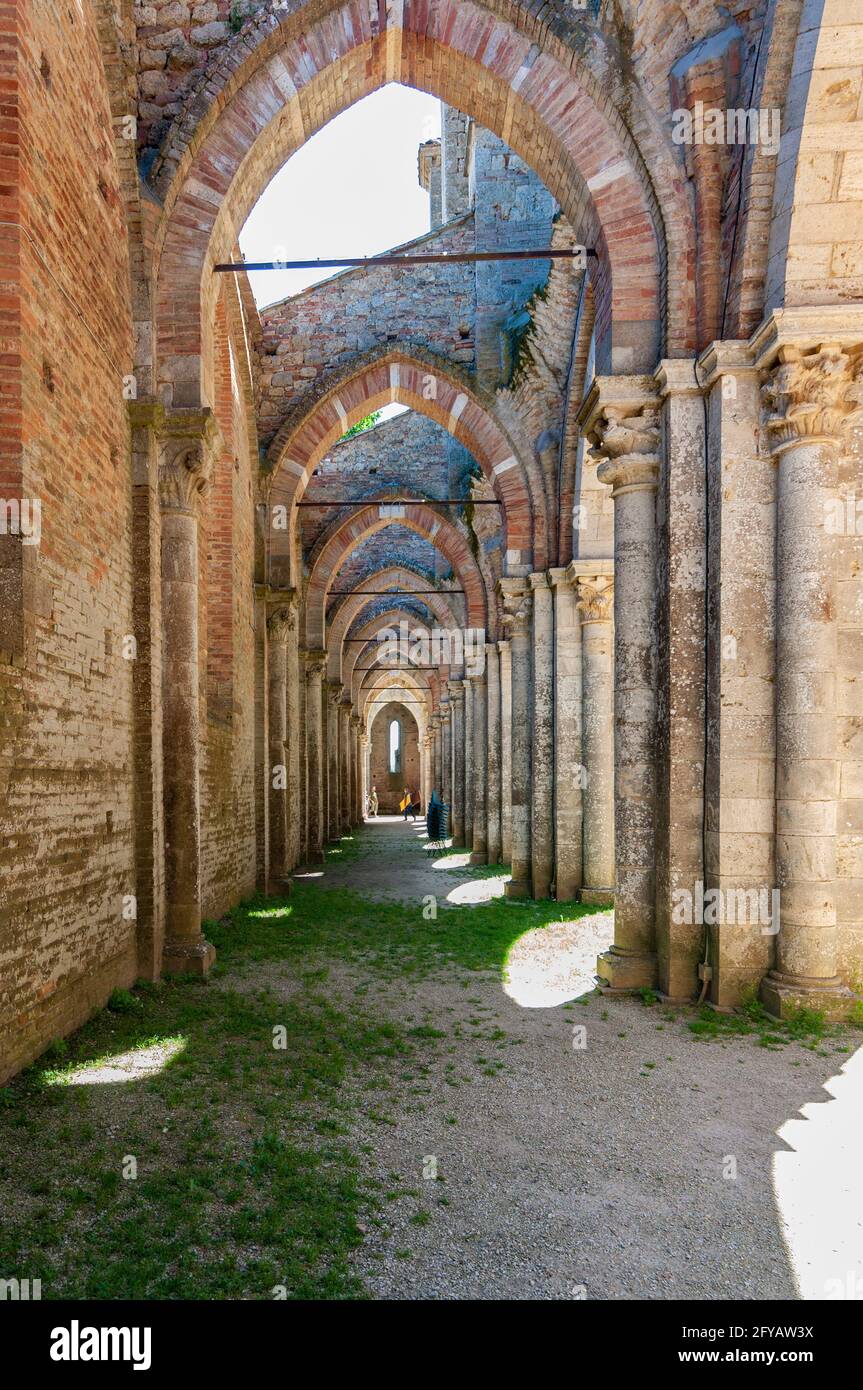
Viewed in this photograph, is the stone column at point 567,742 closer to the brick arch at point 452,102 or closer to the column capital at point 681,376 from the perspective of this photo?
the brick arch at point 452,102

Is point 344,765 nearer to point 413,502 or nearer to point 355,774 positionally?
point 355,774

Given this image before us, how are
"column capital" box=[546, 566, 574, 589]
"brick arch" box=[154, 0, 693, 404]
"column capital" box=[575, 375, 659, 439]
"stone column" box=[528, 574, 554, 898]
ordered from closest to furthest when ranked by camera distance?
1. "column capital" box=[575, 375, 659, 439]
2. "brick arch" box=[154, 0, 693, 404]
3. "column capital" box=[546, 566, 574, 589]
4. "stone column" box=[528, 574, 554, 898]

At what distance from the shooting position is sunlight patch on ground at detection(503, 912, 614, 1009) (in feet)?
21.4

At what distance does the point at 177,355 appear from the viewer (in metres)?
7.12

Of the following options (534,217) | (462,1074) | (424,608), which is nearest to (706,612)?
(462,1074)

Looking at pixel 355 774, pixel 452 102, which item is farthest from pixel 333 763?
pixel 452 102

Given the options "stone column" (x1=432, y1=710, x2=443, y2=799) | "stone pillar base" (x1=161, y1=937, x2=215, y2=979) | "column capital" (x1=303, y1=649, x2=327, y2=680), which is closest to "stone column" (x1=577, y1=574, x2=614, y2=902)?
"stone pillar base" (x1=161, y1=937, x2=215, y2=979)

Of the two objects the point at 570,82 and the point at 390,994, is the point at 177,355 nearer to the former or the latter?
the point at 570,82

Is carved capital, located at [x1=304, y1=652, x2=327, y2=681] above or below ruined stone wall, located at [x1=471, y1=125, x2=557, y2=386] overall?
below

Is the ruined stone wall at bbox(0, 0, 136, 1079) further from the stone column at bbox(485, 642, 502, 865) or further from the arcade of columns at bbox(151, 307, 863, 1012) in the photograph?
the stone column at bbox(485, 642, 502, 865)

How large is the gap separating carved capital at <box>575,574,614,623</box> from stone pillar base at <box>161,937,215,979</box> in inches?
250

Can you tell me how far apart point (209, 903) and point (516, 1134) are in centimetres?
620

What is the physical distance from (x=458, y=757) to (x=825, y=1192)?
70.2 feet

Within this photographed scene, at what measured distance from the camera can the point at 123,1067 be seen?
4785 millimetres
